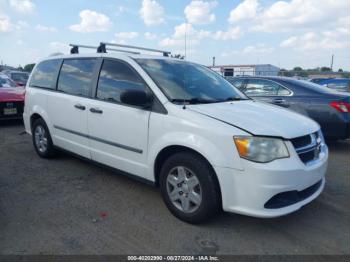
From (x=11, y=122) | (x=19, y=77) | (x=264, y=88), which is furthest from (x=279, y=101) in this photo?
(x=19, y=77)

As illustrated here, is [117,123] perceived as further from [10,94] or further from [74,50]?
[10,94]

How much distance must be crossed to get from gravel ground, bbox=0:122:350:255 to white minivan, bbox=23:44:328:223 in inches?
12.0

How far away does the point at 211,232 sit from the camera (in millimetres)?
3186

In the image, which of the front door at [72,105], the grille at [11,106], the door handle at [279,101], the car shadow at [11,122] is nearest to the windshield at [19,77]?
the car shadow at [11,122]

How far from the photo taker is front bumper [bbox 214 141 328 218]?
287cm

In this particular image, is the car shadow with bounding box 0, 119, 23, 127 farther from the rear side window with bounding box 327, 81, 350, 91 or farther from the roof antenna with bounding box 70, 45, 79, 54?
the rear side window with bounding box 327, 81, 350, 91

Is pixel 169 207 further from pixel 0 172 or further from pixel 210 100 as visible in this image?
pixel 0 172

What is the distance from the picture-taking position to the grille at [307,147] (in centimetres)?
311

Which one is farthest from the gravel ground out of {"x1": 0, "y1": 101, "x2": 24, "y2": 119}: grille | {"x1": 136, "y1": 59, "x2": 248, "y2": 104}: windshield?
{"x1": 0, "y1": 101, "x2": 24, "y2": 119}: grille

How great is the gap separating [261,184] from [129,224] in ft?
4.64

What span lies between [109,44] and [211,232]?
312cm

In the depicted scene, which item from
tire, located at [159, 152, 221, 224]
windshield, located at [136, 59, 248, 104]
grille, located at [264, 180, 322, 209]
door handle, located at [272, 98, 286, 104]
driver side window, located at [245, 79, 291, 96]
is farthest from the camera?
driver side window, located at [245, 79, 291, 96]

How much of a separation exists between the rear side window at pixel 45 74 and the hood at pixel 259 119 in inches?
114

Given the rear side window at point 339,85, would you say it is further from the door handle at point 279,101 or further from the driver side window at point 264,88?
the door handle at point 279,101
